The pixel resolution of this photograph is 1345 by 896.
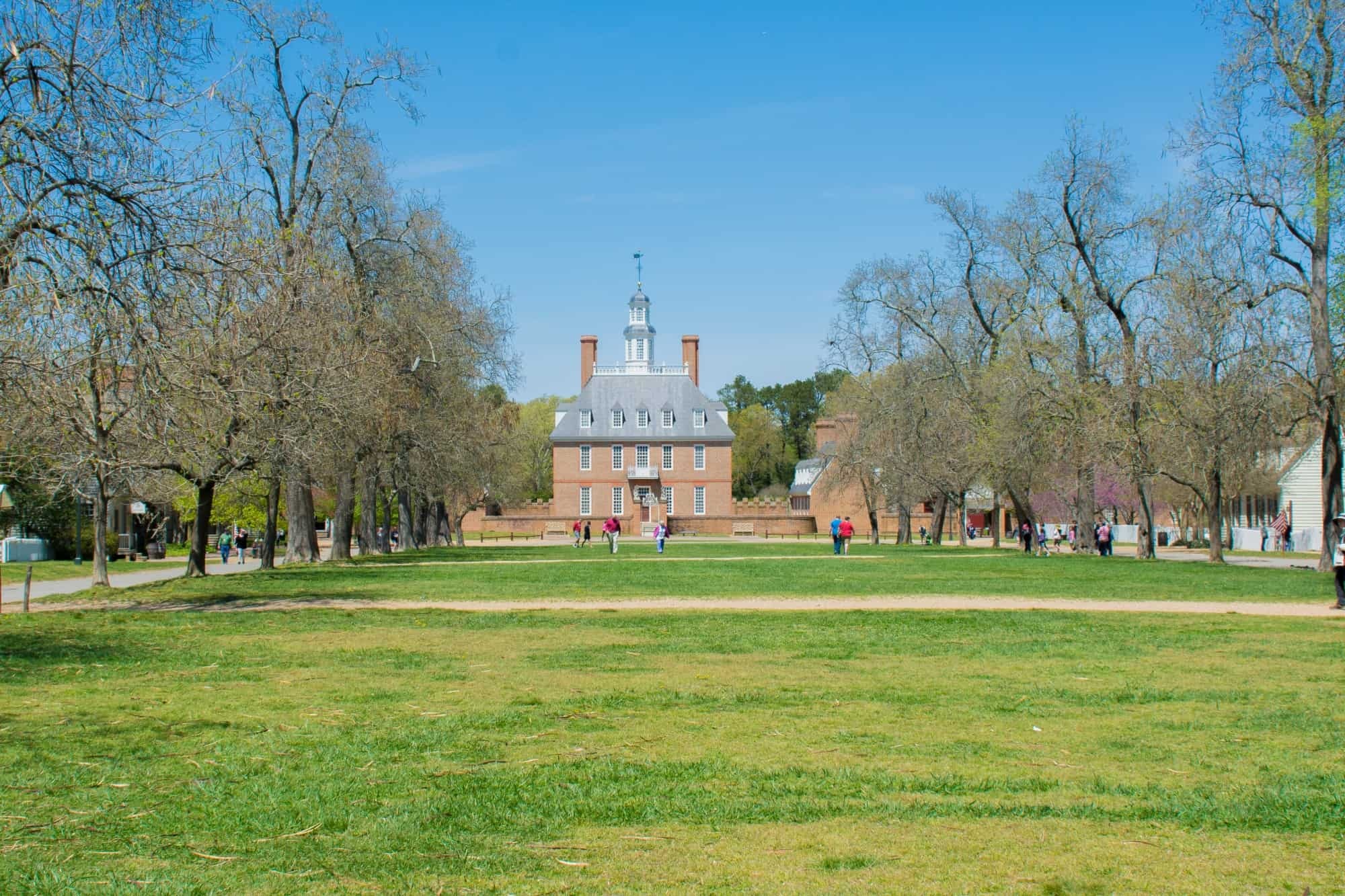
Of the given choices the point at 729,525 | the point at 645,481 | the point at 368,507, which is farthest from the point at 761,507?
the point at 368,507

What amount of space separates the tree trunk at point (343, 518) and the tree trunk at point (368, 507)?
0.62 metres

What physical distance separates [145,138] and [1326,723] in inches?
500

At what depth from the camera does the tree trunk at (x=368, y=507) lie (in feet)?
135

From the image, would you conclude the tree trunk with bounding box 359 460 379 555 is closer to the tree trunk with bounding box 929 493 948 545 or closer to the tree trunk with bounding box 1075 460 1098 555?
the tree trunk with bounding box 1075 460 1098 555

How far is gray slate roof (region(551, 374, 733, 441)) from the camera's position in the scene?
99.7 m

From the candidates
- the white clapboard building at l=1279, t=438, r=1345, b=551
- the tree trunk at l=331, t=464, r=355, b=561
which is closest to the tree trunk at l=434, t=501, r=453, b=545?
the tree trunk at l=331, t=464, r=355, b=561

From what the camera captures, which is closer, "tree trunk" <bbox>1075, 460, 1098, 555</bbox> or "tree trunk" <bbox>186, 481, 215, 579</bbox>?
"tree trunk" <bbox>186, 481, 215, 579</bbox>

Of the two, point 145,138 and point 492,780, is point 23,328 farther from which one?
point 492,780

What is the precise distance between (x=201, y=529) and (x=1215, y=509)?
29506mm

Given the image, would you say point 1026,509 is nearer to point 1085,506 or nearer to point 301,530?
point 1085,506

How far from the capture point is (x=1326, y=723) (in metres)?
9.48

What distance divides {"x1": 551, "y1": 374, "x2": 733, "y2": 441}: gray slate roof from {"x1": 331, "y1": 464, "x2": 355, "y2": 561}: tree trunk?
187 feet

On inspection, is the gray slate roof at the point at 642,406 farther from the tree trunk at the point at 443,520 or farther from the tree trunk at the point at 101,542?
the tree trunk at the point at 101,542

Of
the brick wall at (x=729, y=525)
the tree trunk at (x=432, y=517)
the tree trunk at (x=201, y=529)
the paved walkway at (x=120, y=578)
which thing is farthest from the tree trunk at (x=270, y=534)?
the brick wall at (x=729, y=525)
